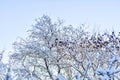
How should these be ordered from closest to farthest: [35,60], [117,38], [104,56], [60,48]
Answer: [117,38] < [104,56] < [60,48] < [35,60]

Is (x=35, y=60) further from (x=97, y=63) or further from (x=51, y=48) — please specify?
(x=97, y=63)

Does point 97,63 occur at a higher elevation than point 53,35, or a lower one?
lower

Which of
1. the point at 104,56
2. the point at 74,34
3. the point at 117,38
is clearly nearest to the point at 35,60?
the point at 74,34

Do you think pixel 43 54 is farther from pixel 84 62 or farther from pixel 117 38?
pixel 117 38

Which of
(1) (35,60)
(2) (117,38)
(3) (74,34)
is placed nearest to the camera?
(2) (117,38)

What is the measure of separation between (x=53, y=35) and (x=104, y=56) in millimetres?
5966

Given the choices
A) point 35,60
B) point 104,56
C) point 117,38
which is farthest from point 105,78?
point 35,60

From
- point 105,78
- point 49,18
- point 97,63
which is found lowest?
point 105,78

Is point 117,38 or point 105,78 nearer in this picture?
point 105,78

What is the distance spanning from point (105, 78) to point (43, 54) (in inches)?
651

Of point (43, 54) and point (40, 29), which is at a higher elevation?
point (40, 29)

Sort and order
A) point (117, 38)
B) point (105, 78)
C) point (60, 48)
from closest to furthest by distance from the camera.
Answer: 1. point (105, 78)
2. point (117, 38)
3. point (60, 48)

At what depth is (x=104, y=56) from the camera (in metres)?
15.9

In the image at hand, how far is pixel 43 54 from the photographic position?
65.8ft
